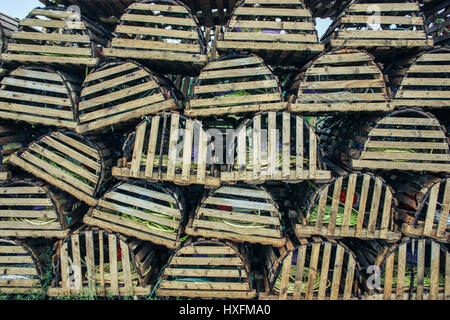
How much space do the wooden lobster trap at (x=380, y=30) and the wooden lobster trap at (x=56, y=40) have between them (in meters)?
3.36

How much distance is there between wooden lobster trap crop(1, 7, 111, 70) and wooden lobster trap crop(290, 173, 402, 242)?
3538 millimetres

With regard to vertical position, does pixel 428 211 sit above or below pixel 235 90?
below

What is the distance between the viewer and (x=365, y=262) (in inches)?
131

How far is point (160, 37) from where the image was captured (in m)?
3.14

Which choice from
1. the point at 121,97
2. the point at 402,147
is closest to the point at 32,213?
the point at 121,97

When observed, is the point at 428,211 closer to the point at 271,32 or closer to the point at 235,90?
the point at 235,90

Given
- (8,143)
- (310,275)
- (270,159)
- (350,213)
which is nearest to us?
(270,159)

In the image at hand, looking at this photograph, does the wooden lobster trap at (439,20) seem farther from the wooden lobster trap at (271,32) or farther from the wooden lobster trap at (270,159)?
the wooden lobster trap at (270,159)

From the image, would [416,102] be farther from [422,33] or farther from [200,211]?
[200,211]

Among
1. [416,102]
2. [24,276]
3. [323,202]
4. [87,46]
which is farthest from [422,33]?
[24,276]

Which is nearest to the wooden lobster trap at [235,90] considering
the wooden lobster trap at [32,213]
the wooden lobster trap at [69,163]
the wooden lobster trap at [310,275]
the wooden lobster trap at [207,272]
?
the wooden lobster trap at [69,163]

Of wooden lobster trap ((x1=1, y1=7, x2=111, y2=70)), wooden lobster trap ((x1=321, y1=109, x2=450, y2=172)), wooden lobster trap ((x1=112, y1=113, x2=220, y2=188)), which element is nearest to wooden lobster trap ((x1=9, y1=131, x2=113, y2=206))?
wooden lobster trap ((x1=112, y1=113, x2=220, y2=188))

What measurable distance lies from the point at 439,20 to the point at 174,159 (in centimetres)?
505

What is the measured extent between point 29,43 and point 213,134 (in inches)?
123
